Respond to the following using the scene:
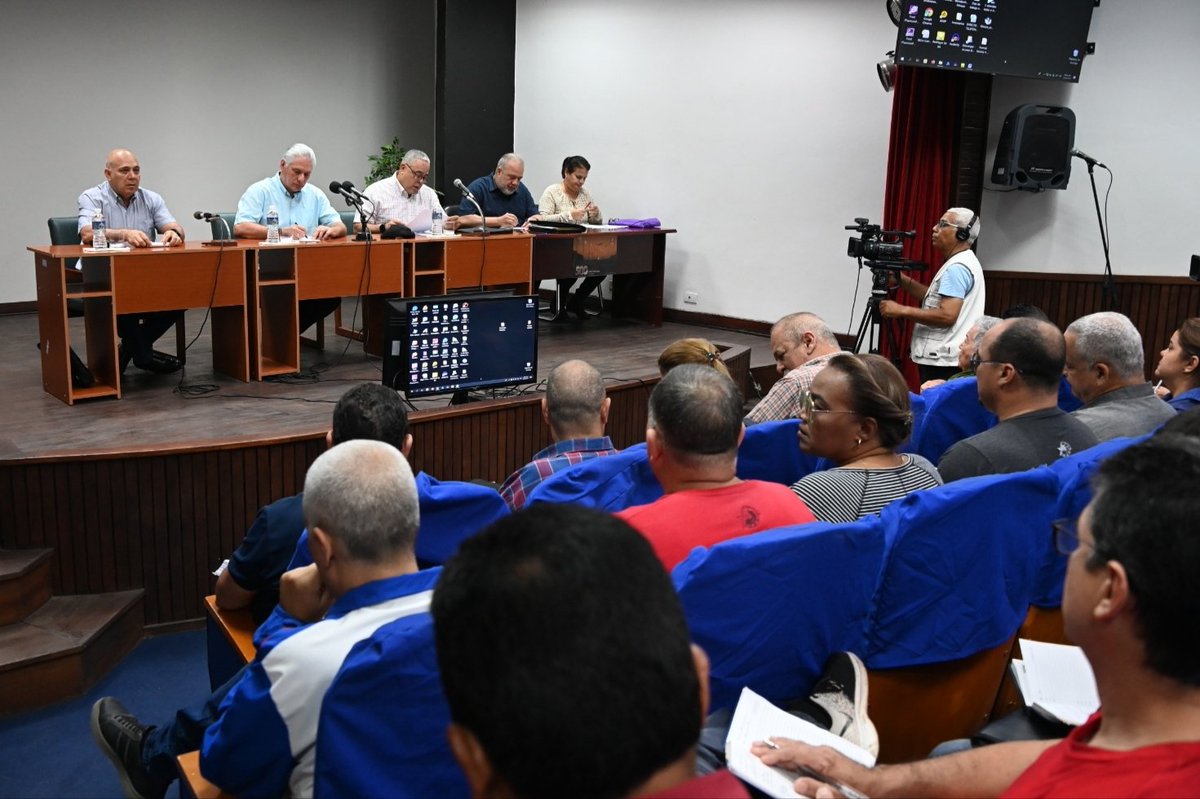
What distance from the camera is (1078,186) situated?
7082 millimetres

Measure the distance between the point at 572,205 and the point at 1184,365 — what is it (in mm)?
5272

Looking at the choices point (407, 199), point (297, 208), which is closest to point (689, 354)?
point (297, 208)

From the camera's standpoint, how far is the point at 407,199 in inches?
278

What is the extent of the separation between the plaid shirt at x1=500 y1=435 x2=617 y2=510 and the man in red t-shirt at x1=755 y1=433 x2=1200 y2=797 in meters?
1.88

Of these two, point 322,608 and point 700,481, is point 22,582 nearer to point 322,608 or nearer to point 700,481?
point 322,608

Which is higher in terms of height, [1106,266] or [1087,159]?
[1087,159]

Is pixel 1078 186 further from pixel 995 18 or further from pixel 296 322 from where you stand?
pixel 296 322

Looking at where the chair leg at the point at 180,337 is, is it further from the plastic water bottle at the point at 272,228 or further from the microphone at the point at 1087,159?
the microphone at the point at 1087,159

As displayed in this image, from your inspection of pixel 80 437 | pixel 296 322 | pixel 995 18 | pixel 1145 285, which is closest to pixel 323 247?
pixel 296 322

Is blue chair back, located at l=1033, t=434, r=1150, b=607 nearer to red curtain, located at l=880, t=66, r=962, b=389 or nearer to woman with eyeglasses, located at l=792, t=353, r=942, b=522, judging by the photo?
woman with eyeglasses, located at l=792, t=353, r=942, b=522

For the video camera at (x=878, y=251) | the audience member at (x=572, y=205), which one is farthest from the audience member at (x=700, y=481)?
the audience member at (x=572, y=205)

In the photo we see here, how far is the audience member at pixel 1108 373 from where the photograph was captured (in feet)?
11.1

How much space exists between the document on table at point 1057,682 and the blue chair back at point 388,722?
97cm

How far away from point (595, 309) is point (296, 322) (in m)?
3.56
